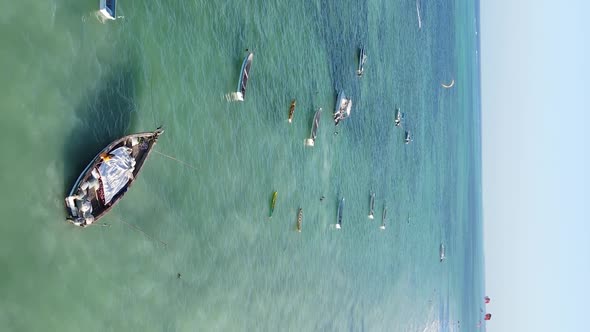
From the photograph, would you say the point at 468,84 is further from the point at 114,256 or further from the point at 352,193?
the point at 114,256

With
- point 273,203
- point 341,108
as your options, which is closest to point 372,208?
point 341,108

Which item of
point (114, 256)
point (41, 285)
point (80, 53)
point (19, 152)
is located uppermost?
point (80, 53)

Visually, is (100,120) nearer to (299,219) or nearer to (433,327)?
(299,219)

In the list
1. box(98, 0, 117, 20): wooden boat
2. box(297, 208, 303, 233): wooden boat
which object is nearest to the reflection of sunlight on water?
box(297, 208, 303, 233): wooden boat

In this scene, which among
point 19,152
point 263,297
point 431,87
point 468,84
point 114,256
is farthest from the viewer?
point 468,84

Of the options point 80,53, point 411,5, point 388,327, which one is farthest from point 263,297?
point 411,5

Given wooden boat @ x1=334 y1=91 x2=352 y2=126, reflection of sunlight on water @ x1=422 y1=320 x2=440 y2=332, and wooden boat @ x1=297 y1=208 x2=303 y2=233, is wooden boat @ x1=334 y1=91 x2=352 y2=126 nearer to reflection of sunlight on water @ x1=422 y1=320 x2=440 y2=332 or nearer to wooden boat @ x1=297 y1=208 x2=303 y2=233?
wooden boat @ x1=297 y1=208 x2=303 y2=233
